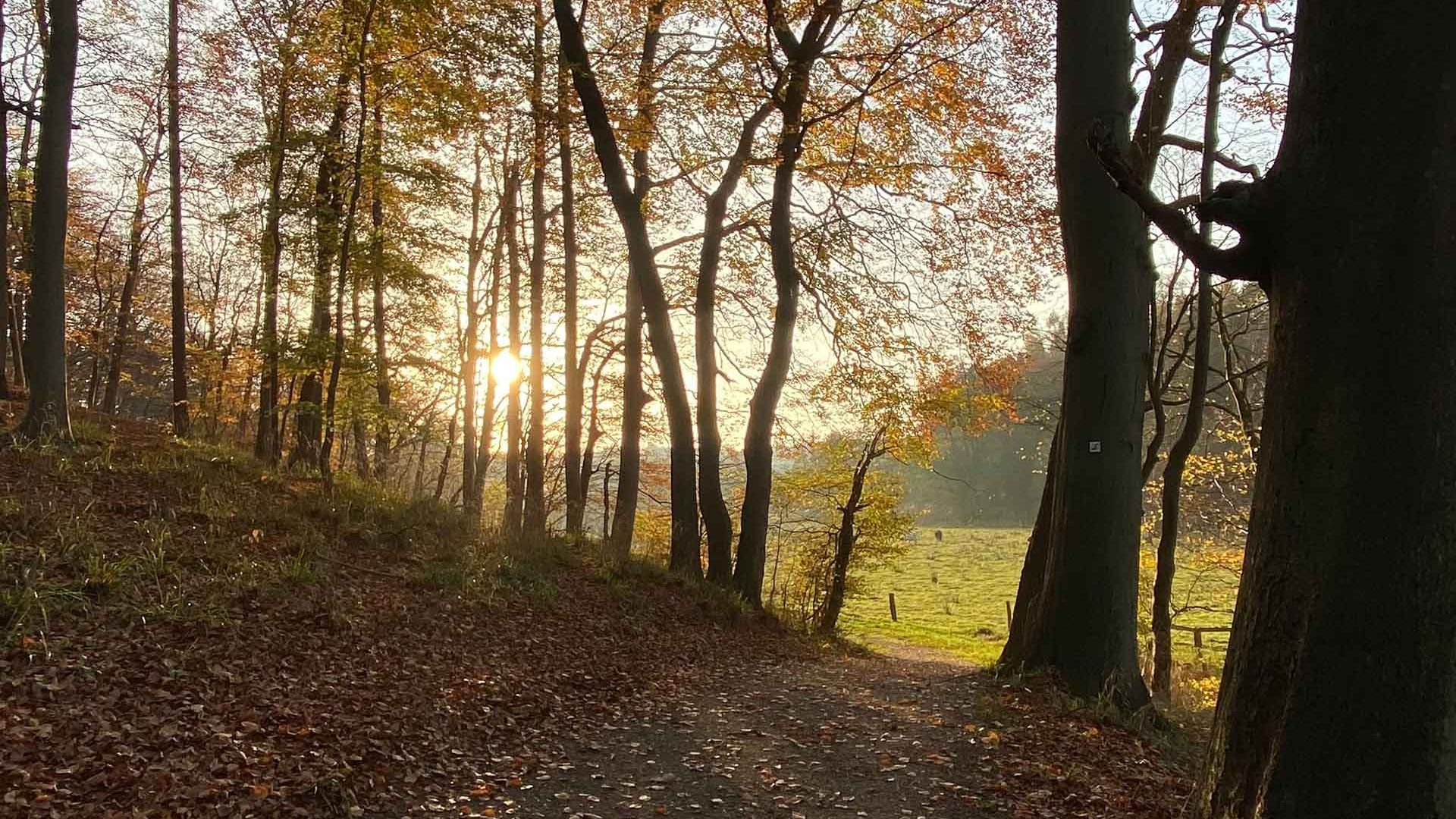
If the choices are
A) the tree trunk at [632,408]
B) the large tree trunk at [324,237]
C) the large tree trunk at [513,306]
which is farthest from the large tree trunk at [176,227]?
the tree trunk at [632,408]

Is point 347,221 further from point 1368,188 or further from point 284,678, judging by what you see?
point 1368,188

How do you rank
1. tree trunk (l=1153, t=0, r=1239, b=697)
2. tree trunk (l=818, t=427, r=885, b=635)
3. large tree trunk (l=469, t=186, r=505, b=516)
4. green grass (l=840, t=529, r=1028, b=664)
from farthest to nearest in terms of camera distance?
1. green grass (l=840, t=529, r=1028, b=664)
2. large tree trunk (l=469, t=186, r=505, b=516)
3. tree trunk (l=818, t=427, r=885, b=635)
4. tree trunk (l=1153, t=0, r=1239, b=697)

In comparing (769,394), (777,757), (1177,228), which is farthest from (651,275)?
(1177,228)

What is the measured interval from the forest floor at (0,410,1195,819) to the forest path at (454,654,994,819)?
24 mm

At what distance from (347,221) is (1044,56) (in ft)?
30.5

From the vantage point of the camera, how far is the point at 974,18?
33.3 ft

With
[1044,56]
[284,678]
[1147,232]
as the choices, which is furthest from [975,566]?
[284,678]

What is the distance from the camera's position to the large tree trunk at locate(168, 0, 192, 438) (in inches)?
480

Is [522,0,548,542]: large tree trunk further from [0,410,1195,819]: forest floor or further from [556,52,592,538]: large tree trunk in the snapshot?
[0,410,1195,819]: forest floor

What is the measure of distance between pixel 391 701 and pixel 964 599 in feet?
99.8

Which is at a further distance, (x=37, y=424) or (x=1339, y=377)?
(x=37, y=424)

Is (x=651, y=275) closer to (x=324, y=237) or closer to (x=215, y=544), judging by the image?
(x=324, y=237)

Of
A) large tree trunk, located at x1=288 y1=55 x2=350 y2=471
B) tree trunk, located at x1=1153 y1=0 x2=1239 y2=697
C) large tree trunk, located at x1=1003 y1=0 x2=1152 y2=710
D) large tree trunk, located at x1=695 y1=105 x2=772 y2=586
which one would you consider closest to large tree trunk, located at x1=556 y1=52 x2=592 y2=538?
large tree trunk, located at x1=695 y1=105 x2=772 y2=586

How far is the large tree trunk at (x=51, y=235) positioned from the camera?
756 centimetres
